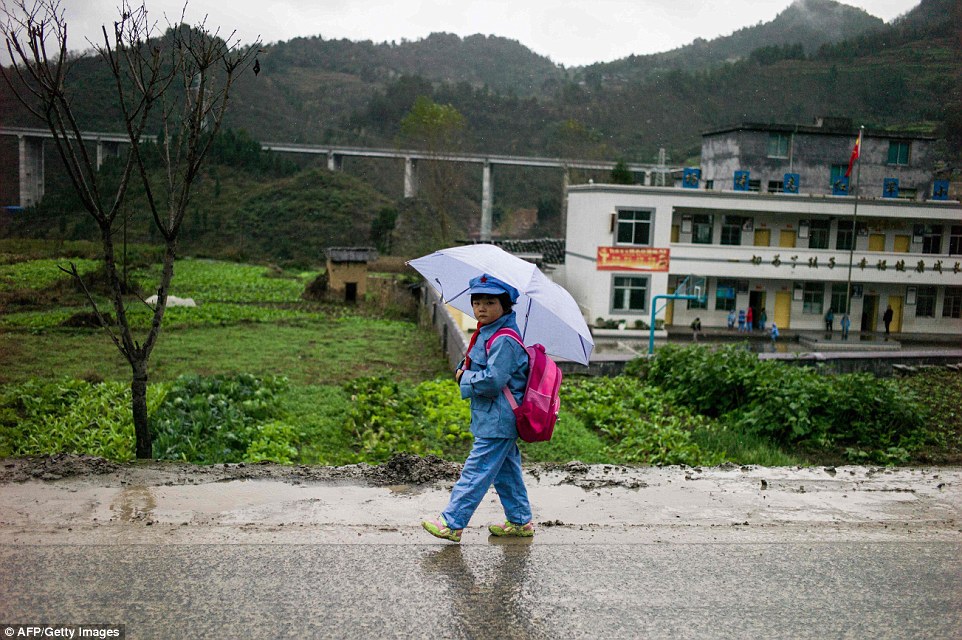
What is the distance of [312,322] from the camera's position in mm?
26641

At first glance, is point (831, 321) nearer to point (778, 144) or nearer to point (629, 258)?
point (629, 258)

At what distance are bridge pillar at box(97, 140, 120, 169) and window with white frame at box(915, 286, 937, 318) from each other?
48025 millimetres

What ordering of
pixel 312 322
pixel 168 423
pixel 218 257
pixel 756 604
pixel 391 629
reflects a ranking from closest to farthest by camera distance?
1. pixel 391 629
2. pixel 756 604
3. pixel 168 423
4. pixel 312 322
5. pixel 218 257

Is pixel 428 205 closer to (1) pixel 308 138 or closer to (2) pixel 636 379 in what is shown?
(1) pixel 308 138

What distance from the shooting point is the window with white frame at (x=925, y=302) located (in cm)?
3547

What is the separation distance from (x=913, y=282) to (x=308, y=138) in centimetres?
8055

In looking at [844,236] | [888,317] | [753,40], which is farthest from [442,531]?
[753,40]

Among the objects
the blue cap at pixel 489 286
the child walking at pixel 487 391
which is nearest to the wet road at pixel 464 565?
the child walking at pixel 487 391

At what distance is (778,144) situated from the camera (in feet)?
134

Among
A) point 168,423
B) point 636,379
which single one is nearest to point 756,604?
point 168,423

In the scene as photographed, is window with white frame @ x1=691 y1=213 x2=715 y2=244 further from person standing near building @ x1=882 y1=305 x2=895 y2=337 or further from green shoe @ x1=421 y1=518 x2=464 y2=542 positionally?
green shoe @ x1=421 y1=518 x2=464 y2=542

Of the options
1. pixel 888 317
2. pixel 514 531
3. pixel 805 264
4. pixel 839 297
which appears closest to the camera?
pixel 514 531

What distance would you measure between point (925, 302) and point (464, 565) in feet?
121

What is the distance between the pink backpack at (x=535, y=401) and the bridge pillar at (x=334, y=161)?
2944 inches
